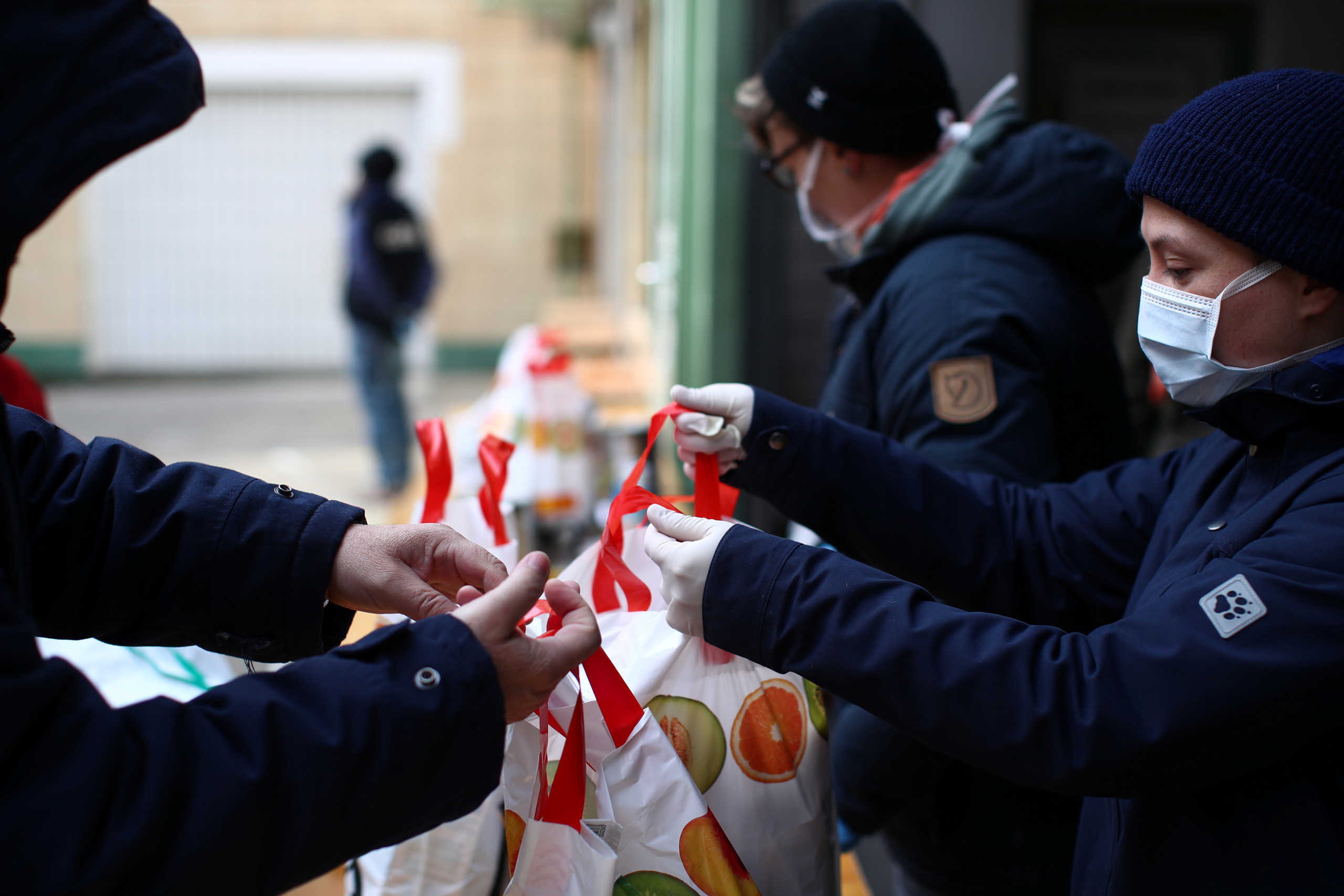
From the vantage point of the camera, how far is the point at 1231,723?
882 millimetres

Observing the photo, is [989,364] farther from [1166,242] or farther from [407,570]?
[407,570]

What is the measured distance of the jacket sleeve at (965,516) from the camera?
1.35m

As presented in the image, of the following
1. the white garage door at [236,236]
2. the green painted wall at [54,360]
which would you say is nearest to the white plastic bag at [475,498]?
the white garage door at [236,236]

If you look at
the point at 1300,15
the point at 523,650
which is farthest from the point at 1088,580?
the point at 1300,15

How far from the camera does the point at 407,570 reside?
4.04ft

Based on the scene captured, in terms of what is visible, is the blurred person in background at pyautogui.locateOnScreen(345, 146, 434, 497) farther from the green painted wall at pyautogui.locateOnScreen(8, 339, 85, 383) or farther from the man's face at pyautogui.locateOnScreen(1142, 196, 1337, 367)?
the green painted wall at pyautogui.locateOnScreen(8, 339, 85, 383)

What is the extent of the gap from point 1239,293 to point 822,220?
1045 mm

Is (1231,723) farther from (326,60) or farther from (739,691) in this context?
(326,60)

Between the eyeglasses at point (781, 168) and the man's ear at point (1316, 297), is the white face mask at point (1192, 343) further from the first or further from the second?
the eyeglasses at point (781, 168)

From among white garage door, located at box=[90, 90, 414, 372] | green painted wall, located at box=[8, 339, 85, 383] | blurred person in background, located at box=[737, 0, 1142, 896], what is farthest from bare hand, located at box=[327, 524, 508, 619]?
green painted wall, located at box=[8, 339, 85, 383]

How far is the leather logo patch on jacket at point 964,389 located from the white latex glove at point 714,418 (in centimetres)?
→ 30

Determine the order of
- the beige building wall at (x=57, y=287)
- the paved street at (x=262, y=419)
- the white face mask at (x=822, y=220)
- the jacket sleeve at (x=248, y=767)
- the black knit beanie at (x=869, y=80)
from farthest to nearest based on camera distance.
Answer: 1. the beige building wall at (x=57, y=287)
2. the paved street at (x=262, y=419)
3. the white face mask at (x=822, y=220)
4. the black knit beanie at (x=869, y=80)
5. the jacket sleeve at (x=248, y=767)

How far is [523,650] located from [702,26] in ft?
12.8

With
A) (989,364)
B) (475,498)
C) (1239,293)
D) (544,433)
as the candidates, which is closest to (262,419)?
(544,433)
